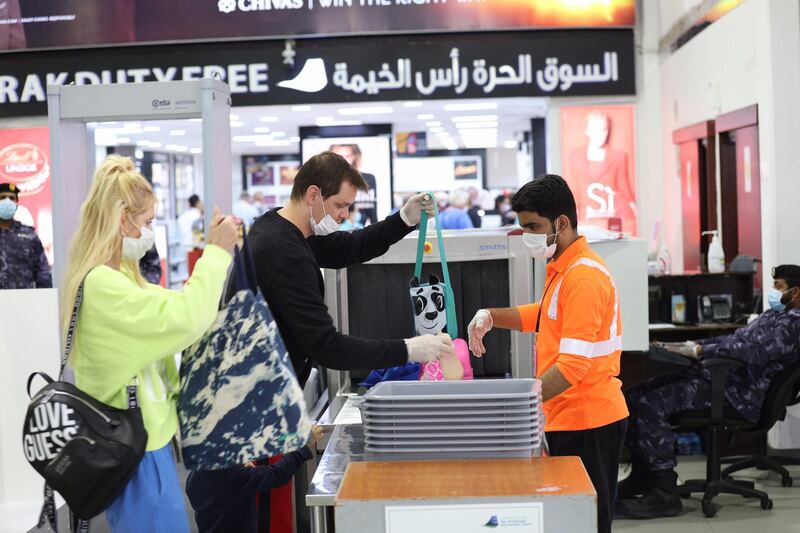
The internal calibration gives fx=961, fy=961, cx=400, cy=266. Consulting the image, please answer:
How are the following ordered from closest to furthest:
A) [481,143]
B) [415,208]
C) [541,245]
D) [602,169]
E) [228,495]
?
1. [228,495]
2. [541,245]
3. [415,208]
4. [602,169]
5. [481,143]

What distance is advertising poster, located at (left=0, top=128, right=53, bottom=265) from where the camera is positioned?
9.23 metres

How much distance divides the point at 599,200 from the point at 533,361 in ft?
17.8

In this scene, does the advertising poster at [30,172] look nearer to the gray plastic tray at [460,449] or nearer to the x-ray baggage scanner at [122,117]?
the x-ray baggage scanner at [122,117]

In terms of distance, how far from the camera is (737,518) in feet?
16.6

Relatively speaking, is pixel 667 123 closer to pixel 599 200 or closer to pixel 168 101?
pixel 599 200

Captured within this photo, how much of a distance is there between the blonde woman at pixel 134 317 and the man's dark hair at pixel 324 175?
605 mm

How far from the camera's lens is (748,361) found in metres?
5.15

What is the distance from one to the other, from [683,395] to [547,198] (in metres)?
2.70

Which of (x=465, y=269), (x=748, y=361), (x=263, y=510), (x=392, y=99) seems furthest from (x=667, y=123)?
(x=263, y=510)

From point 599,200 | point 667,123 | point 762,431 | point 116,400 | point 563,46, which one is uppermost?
point 563,46

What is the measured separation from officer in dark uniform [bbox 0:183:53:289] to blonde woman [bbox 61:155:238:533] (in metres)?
5.20

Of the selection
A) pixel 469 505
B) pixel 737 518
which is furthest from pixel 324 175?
pixel 737 518

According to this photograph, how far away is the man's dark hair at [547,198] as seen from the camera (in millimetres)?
2912

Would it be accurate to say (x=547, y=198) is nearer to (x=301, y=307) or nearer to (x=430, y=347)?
(x=430, y=347)
